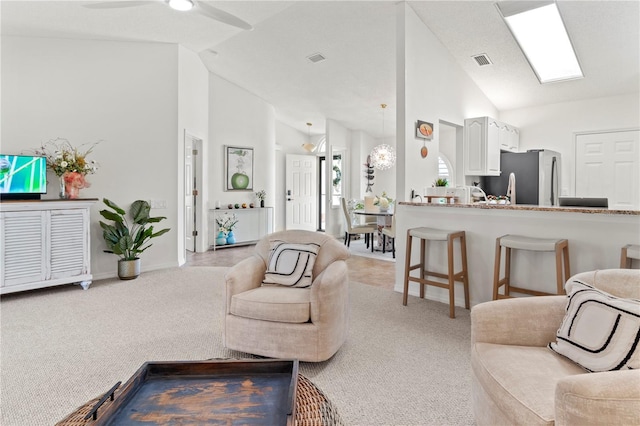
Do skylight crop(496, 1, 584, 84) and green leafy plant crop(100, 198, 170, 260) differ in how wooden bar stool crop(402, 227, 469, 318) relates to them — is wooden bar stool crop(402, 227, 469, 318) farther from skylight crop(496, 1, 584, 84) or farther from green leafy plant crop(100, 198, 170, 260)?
green leafy plant crop(100, 198, 170, 260)

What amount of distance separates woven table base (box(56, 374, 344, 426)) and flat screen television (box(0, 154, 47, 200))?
3695 millimetres

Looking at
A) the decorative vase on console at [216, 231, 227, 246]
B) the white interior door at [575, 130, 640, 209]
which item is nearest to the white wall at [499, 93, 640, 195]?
the white interior door at [575, 130, 640, 209]

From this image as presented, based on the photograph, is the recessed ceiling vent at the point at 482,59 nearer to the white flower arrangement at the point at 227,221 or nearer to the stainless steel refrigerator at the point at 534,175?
the stainless steel refrigerator at the point at 534,175

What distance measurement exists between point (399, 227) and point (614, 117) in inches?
161

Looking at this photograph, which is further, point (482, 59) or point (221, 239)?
point (221, 239)

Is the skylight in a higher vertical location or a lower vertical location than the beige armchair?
higher

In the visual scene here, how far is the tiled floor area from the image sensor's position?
4715 millimetres

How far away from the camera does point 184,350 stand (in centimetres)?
259

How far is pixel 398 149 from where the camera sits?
4215 millimetres

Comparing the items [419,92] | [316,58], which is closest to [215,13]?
[419,92]

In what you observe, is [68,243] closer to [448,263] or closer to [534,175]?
[448,263]

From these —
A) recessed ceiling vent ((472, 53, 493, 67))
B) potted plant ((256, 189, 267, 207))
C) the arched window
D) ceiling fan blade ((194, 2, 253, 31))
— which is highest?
recessed ceiling vent ((472, 53, 493, 67))

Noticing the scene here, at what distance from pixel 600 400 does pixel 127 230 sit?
4.83 metres

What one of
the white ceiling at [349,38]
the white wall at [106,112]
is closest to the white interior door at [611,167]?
the white ceiling at [349,38]
